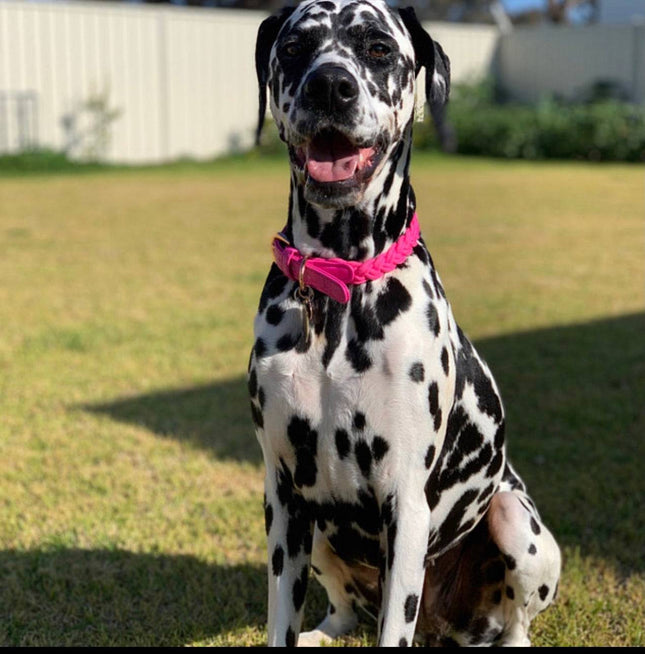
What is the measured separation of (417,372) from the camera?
2541mm

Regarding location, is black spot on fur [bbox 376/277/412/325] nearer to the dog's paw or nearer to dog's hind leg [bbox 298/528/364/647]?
dog's hind leg [bbox 298/528/364/647]

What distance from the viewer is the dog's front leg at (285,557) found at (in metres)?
2.80

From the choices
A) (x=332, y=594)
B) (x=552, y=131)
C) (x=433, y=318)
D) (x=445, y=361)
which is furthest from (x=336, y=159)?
(x=552, y=131)

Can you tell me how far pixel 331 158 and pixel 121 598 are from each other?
1.98 meters

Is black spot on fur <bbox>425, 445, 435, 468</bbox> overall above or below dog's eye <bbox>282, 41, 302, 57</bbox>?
below

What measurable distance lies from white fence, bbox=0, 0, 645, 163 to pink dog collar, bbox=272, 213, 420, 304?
61.6 feet

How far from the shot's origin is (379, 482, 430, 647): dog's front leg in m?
2.61

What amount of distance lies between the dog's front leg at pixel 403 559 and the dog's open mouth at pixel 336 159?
2.83 feet

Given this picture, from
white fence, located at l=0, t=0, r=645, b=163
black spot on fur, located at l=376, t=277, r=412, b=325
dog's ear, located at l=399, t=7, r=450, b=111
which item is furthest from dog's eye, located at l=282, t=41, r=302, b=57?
white fence, located at l=0, t=0, r=645, b=163

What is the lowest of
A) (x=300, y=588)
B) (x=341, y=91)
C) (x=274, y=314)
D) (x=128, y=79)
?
(x=128, y=79)

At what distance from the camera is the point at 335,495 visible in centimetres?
269

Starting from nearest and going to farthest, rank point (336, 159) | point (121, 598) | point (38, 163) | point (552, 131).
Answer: point (336, 159), point (121, 598), point (38, 163), point (552, 131)

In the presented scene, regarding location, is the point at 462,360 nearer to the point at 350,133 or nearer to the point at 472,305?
the point at 350,133

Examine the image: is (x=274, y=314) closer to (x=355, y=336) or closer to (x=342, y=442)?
(x=355, y=336)
